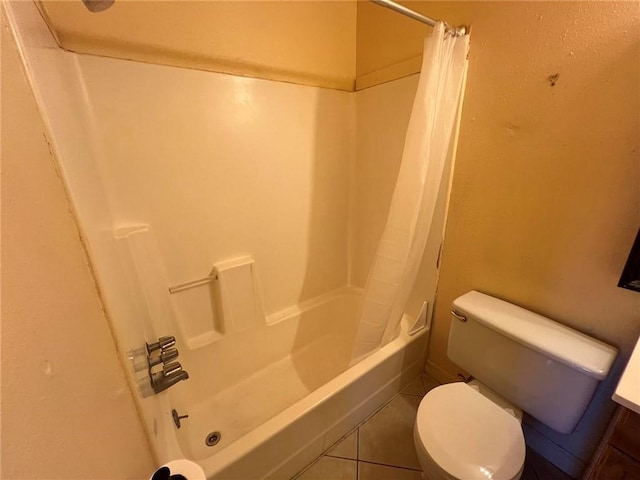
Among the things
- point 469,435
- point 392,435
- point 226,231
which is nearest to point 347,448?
point 392,435

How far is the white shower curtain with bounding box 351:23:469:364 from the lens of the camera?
41.5 inches

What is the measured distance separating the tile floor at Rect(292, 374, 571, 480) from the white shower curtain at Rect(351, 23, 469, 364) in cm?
37

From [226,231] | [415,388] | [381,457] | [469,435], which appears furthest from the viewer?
[415,388]

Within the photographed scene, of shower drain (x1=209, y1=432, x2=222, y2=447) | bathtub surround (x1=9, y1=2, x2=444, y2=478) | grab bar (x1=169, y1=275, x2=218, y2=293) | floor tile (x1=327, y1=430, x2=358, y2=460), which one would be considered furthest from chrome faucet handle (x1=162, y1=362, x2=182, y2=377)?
floor tile (x1=327, y1=430, x2=358, y2=460)

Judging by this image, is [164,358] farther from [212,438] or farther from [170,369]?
[212,438]

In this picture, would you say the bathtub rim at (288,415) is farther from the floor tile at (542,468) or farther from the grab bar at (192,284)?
the floor tile at (542,468)

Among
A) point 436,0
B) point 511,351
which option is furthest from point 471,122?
point 511,351

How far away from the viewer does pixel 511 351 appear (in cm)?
100


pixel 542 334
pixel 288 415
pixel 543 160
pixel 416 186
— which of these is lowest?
pixel 288 415

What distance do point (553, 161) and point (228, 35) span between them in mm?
1421

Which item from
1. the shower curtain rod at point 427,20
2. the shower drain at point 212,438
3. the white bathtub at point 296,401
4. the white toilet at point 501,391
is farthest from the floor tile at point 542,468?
the shower curtain rod at point 427,20

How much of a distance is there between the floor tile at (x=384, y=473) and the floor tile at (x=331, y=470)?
36mm

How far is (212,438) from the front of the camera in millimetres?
1254

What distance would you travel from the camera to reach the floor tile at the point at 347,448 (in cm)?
122
